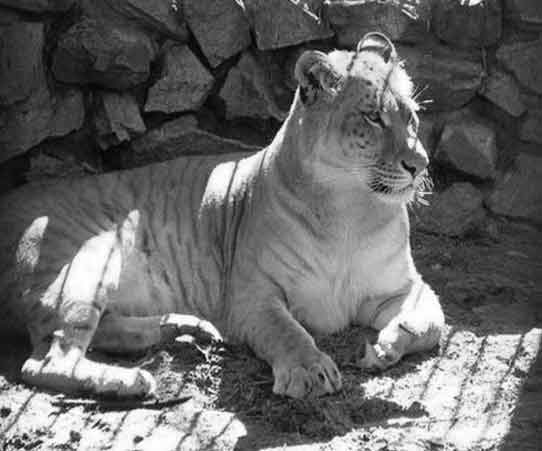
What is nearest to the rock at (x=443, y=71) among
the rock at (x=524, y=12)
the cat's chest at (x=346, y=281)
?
the rock at (x=524, y=12)

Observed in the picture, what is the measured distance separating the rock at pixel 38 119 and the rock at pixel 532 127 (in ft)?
9.22

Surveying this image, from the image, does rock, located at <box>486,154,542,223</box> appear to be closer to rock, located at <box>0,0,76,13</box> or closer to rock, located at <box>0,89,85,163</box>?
rock, located at <box>0,89,85,163</box>

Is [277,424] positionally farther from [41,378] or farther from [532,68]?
[532,68]

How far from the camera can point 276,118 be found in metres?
6.37

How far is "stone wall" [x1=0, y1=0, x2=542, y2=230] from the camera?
5863mm

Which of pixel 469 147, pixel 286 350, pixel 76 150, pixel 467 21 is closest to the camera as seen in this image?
pixel 286 350

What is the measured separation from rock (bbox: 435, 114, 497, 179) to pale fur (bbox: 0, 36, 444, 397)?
1.53 metres

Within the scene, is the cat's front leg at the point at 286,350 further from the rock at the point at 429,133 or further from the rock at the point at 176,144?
the rock at the point at 429,133

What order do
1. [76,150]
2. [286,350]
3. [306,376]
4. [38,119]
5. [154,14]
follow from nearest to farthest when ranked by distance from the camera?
1. [306,376]
2. [286,350]
3. [38,119]
4. [154,14]
5. [76,150]

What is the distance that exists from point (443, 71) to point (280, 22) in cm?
109

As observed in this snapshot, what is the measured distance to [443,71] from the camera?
6441 mm

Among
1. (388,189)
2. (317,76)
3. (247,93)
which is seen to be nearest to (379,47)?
(317,76)

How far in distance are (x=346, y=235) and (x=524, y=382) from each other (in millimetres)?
1098

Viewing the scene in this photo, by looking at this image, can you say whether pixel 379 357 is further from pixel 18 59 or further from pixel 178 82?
pixel 18 59
